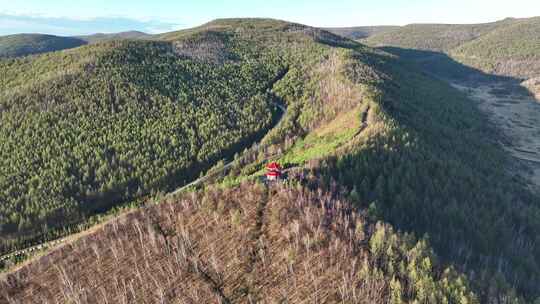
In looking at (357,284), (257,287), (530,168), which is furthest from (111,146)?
(530,168)

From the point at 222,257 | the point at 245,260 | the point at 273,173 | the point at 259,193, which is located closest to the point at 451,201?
the point at 273,173

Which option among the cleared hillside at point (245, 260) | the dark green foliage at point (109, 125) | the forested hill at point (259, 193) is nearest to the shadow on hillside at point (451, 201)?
the forested hill at point (259, 193)

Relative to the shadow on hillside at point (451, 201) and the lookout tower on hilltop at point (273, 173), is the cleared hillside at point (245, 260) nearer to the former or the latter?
the lookout tower on hilltop at point (273, 173)

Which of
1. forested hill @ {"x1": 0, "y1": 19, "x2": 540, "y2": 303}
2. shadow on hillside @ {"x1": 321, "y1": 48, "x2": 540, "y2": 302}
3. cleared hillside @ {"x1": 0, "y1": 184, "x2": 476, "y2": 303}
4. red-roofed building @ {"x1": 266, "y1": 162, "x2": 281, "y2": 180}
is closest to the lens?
cleared hillside @ {"x1": 0, "y1": 184, "x2": 476, "y2": 303}

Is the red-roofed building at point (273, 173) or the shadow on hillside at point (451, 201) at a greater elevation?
the red-roofed building at point (273, 173)

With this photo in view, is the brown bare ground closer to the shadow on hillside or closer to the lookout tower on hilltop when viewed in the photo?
the lookout tower on hilltop

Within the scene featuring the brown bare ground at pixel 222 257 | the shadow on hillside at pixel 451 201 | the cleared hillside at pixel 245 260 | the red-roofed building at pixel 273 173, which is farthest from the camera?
the red-roofed building at pixel 273 173

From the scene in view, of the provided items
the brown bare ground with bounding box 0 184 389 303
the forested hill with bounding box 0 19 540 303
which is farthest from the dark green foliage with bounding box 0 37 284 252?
the brown bare ground with bounding box 0 184 389 303

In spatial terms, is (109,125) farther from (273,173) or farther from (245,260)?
(245,260)
